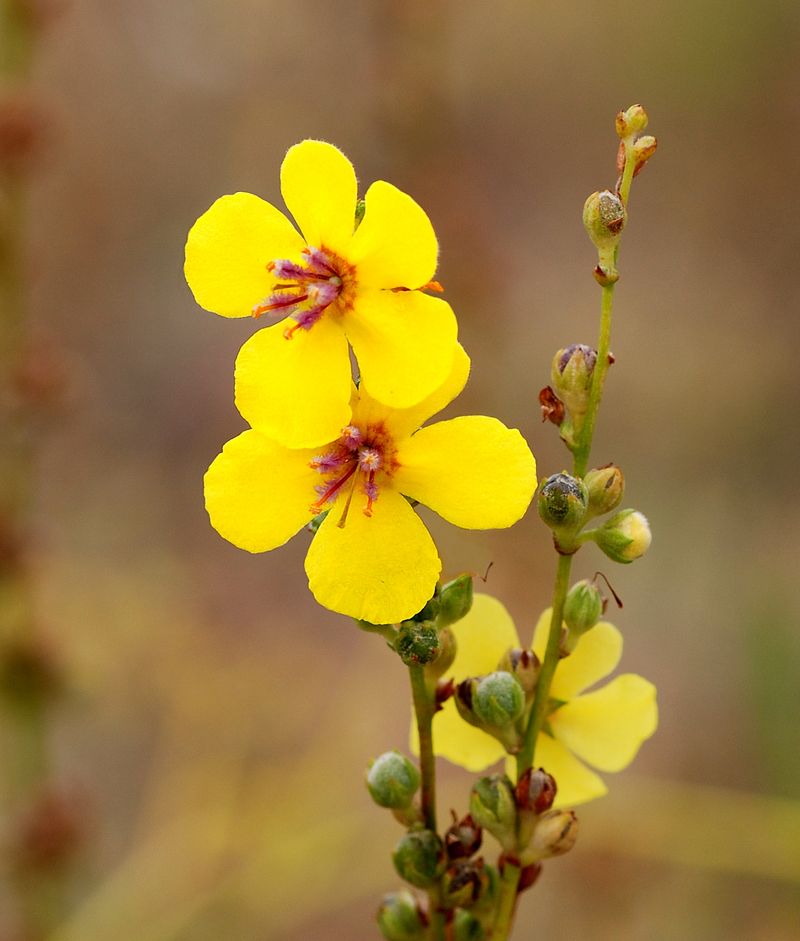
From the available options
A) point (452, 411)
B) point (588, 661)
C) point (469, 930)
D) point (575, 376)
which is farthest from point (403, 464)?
point (452, 411)

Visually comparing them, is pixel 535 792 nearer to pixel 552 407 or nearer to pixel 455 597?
pixel 455 597

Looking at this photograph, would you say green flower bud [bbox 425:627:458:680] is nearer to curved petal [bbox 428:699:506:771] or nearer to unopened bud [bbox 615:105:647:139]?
curved petal [bbox 428:699:506:771]

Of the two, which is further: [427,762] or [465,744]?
[465,744]

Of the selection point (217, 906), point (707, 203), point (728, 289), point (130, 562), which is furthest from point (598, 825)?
point (707, 203)

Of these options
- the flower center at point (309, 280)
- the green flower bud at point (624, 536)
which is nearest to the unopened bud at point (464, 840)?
the green flower bud at point (624, 536)

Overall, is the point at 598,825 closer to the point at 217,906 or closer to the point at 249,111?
the point at 217,906

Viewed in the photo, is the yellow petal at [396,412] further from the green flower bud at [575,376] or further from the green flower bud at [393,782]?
the green flower bud at [393,782]

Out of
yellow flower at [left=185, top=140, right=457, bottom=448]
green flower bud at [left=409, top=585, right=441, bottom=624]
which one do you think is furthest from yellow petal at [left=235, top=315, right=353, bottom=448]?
A: green flower bud at [left=409, top=585, right=441, bottom=624]
